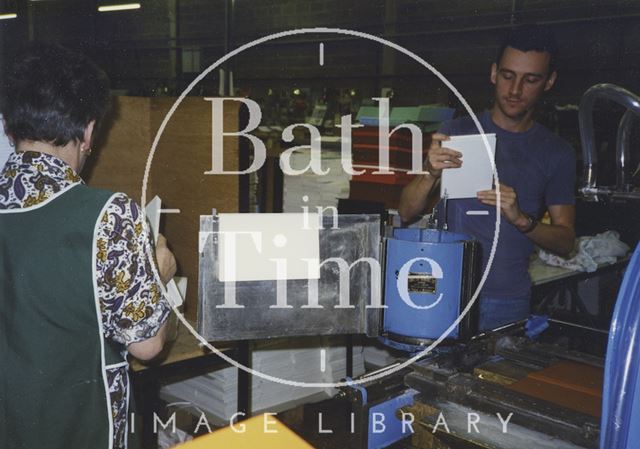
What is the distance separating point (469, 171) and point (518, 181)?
38cm

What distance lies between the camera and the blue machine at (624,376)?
2.19 feet

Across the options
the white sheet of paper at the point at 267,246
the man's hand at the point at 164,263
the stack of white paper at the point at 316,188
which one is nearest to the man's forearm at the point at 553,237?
the white sheet of paper at the point at 267,246

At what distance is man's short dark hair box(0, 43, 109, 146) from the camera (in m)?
1.19

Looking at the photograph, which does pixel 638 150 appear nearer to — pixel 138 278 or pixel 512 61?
pixel 512 61

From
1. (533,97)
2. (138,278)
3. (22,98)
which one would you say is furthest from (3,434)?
(533,97)

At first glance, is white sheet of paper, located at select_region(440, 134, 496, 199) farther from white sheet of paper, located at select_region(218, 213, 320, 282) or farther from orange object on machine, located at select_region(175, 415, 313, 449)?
orange object on machine, located at select_region(175, 415, 313, 449)

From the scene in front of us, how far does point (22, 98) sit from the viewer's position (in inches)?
47.0

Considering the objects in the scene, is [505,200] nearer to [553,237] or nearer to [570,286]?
[553,237]

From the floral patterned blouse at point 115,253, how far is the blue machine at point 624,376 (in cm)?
87

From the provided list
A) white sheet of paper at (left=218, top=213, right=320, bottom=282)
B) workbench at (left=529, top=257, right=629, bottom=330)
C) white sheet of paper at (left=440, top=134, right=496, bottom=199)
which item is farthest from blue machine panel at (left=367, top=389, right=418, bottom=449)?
workbench at (left=529, top=257, right=629, bottom=330)

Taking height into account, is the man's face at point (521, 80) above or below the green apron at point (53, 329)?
above

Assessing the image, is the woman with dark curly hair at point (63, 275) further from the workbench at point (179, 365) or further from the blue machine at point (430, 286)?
the blue machine at point (430, 286)

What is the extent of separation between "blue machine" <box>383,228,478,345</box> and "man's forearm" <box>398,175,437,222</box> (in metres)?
0.50

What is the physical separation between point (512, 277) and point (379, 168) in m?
1.09
